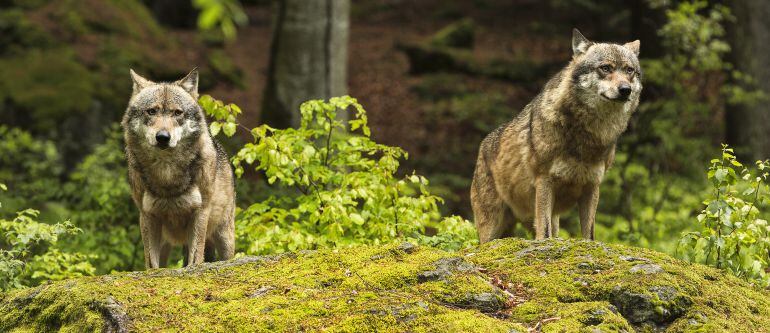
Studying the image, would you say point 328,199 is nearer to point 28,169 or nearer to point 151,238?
point 151,238

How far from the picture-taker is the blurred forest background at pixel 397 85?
39.1 ft

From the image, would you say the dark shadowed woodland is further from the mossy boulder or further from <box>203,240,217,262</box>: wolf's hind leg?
<box>203,240,217,262</box>: wolf's hind leg

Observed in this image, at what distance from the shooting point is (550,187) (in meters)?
7.39

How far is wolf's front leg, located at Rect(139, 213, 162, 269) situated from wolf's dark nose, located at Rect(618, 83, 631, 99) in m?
4.18

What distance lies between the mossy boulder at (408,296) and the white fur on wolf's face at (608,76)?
168cm

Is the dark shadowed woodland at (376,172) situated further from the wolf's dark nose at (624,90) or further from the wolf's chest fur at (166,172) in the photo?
the wolf's dark nose at (624,90)

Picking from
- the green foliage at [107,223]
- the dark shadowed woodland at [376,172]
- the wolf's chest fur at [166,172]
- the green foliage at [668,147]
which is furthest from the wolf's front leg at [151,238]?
the green foliage at [668,147]

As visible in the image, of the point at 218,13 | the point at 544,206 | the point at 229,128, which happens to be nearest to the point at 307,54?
the point at 229,128

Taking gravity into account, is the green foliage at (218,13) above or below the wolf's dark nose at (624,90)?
above

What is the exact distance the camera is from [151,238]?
741cm

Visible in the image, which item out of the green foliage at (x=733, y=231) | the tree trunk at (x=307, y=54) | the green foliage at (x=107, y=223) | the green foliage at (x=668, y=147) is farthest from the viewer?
the tree trunk at (x=307, y=54)

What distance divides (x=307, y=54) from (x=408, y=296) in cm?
943

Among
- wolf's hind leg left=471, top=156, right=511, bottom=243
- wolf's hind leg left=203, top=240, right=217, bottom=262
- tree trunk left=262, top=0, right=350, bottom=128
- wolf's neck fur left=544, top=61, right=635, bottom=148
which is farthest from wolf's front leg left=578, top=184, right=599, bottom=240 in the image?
tree trunk left=262, top=0, right=350, bottom=128

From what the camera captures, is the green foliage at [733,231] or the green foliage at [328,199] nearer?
the green foliage at [733,231]
